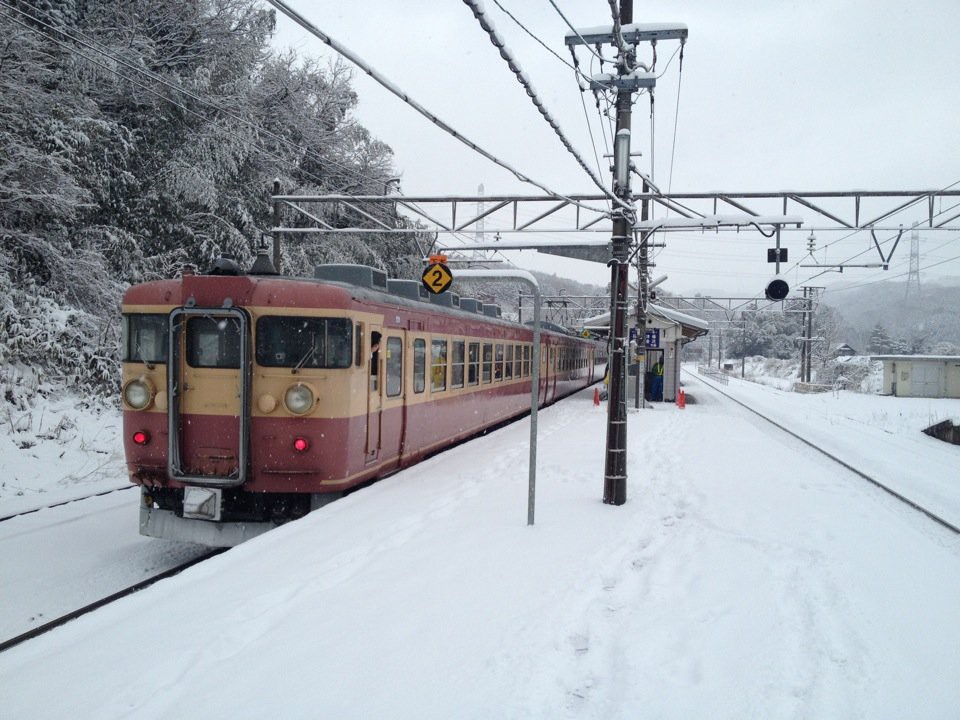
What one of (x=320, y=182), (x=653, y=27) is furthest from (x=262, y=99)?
(x=653, y=27)

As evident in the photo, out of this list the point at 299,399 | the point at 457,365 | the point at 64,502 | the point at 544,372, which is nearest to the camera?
the point at 299,399

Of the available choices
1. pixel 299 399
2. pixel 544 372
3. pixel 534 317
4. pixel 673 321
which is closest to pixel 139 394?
pixel 299 399

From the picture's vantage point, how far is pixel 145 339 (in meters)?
6.84

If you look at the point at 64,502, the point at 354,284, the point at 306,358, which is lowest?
the point at 64,502

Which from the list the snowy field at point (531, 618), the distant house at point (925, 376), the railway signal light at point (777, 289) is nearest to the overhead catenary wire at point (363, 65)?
the snowy field at point (531, 618)

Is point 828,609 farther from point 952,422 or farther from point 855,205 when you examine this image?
point 952,422

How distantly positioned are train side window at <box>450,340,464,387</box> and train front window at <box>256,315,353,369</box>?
433 cm

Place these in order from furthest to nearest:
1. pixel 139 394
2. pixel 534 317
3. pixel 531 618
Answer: pixel 139 394
pixel 534 317
pixel 531 618

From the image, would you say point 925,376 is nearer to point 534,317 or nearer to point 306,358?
point 534,317

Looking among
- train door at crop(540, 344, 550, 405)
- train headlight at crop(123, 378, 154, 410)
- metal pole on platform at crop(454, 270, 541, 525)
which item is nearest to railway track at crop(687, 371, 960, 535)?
metal pole on platform at crop(454, 270, 541, 525)

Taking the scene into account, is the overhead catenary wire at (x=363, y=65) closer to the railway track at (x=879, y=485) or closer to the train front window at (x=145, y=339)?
the train front window at (x=145, y=339)

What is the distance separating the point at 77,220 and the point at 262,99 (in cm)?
755

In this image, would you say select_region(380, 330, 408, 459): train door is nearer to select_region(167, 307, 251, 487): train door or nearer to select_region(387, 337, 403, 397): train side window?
select_region(387, 337, 403, 397): train side window

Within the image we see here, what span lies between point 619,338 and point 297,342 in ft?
12.2
